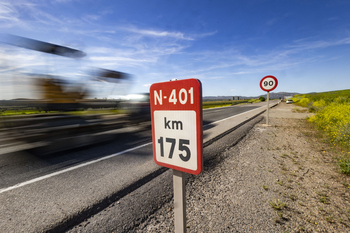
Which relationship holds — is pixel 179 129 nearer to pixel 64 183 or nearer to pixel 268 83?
pixel 64 183

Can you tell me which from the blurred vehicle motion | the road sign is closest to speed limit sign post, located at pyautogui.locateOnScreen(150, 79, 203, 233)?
the road sign

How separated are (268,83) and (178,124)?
28.5 feet

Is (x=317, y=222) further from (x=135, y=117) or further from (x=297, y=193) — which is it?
(x=135, y=117)

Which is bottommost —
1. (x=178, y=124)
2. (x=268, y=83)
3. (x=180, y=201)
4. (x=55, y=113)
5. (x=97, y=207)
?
(x=97, y=207)

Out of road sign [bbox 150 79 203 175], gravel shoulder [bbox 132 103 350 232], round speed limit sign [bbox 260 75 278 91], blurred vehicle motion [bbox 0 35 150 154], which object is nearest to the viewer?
road sign [bbox 150 79 203 175]

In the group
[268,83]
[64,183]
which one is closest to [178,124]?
[64,183]

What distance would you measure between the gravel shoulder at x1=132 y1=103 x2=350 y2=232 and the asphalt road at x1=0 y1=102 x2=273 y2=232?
0.92 metres

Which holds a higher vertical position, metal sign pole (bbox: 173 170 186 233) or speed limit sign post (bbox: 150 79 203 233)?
speed limit sign post (bbox: 150 79 203 233)

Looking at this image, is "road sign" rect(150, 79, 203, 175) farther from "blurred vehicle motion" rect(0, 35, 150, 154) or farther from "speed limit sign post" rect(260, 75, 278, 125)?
"speed limit sign post" rect(260, 75, 278, 125)

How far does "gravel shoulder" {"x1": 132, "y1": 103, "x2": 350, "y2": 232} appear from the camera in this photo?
201cm

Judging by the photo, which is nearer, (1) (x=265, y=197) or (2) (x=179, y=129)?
(2) (x=179, y=129)

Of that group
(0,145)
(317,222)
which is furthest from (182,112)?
(0,145)

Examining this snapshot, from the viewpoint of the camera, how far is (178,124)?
130 centimetres

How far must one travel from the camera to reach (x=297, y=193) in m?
2.61
